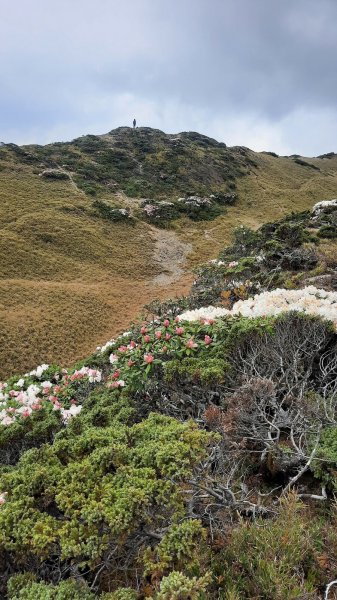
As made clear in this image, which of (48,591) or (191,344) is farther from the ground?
(191,344)

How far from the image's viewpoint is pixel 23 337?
701 inches

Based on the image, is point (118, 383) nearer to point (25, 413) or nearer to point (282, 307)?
point (25, 413)

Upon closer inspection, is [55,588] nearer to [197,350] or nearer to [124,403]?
[124,403]

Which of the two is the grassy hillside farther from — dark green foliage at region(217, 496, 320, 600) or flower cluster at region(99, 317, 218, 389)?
dark green foliage at region(217, 496, 320, 600)

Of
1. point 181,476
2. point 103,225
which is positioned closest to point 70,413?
point 181,476

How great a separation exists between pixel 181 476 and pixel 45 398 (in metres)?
3.77

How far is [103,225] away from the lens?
36.7 metres

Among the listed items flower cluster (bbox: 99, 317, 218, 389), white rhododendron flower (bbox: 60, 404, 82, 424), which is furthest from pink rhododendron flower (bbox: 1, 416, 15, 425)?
flower cluster (bbox: 99, 317, 218, 389)

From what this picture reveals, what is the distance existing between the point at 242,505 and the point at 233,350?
2418mm

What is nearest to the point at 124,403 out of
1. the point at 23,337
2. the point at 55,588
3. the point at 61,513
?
the point at 61,513

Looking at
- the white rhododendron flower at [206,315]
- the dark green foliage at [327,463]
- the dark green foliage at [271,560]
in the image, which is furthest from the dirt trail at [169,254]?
the dark green foliage at [271,560]

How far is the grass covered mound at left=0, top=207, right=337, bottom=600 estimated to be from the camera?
2566 mm

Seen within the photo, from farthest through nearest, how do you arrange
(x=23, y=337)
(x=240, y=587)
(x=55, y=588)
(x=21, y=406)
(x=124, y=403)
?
1. (x=23, y=337)
2. (x=21, y=406)
3. (x=124, y=403)
4. (x=240, y=587)
5. (x=55, y=588)

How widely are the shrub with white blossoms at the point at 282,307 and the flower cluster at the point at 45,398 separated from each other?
201 centimetres
